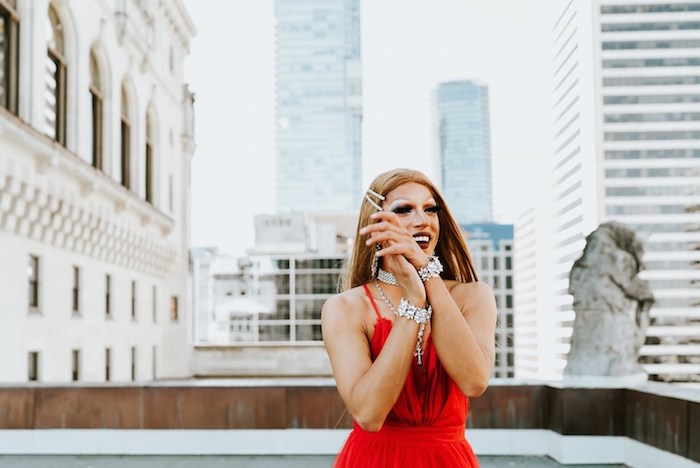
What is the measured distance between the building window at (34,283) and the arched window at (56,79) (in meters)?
4.39

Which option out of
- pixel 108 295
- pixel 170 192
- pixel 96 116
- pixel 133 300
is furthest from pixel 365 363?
pixel 170 192

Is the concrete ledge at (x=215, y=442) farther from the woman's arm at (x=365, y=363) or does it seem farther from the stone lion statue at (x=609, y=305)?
the woman's arm at (x=365, y=363)

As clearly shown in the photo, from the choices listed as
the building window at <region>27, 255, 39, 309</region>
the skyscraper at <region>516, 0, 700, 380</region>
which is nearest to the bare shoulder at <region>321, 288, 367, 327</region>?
the building window at <region>27, 255, 39, 309</region>

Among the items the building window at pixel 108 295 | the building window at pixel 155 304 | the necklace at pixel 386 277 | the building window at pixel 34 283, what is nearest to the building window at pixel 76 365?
the building window at pixel 34 283

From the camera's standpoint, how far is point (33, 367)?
25297mm

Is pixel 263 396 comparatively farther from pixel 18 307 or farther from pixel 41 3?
pixel 41 3

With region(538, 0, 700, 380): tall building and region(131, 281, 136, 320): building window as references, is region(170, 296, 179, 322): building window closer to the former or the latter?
region(131, 281, 136, 320): building window

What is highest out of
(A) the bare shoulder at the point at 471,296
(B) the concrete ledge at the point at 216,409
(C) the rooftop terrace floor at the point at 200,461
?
(A) the bare shoulder at the point at 471,296

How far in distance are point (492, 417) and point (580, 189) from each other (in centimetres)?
14357

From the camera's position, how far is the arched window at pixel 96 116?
31797 millimetres

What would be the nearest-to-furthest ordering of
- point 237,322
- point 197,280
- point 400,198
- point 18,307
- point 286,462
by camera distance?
1. point 400,198
2. point 286,462
3. point 18,307
4. point 237,322
5. point 197,280

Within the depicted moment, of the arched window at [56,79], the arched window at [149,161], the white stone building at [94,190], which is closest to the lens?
the white stone building at [94,190]

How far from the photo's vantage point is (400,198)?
2.50m

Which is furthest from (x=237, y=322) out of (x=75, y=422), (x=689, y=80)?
(x=75, y=422)
